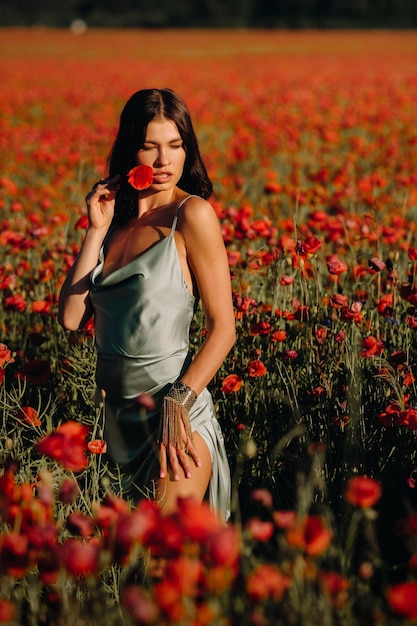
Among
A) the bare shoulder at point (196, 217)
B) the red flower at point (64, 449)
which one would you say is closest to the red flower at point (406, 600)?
the red flower at point (64, 449)

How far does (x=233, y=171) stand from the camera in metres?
7.20

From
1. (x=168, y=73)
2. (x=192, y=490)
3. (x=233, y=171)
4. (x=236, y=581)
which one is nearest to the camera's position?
(x=236, y=581)

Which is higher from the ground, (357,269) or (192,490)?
(357,269)

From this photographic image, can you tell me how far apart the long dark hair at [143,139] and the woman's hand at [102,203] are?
75mm

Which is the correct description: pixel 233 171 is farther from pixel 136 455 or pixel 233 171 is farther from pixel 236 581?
pixel 236 581

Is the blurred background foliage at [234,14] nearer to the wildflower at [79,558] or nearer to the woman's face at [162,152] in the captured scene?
the woman's face at [162,152]

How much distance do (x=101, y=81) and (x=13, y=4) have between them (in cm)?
5409

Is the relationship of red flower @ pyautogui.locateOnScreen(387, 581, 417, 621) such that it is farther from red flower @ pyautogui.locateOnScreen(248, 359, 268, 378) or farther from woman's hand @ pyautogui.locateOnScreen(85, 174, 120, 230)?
woman's hand @ pyautogui.locateOnScreen(85, 174, 120, 230)

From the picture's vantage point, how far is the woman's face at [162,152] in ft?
7.11

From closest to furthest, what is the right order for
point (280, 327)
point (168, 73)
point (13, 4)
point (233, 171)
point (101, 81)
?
point (280, 327)
point (233, 171)
point (101, 81)
point (168, 73)
point (13, 4)

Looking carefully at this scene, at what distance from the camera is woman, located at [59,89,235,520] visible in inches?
79.0

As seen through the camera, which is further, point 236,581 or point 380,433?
point 380,433

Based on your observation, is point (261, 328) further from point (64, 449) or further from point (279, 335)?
point (64, 449)

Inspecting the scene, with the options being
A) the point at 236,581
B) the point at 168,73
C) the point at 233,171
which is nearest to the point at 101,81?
the point at 168,73
